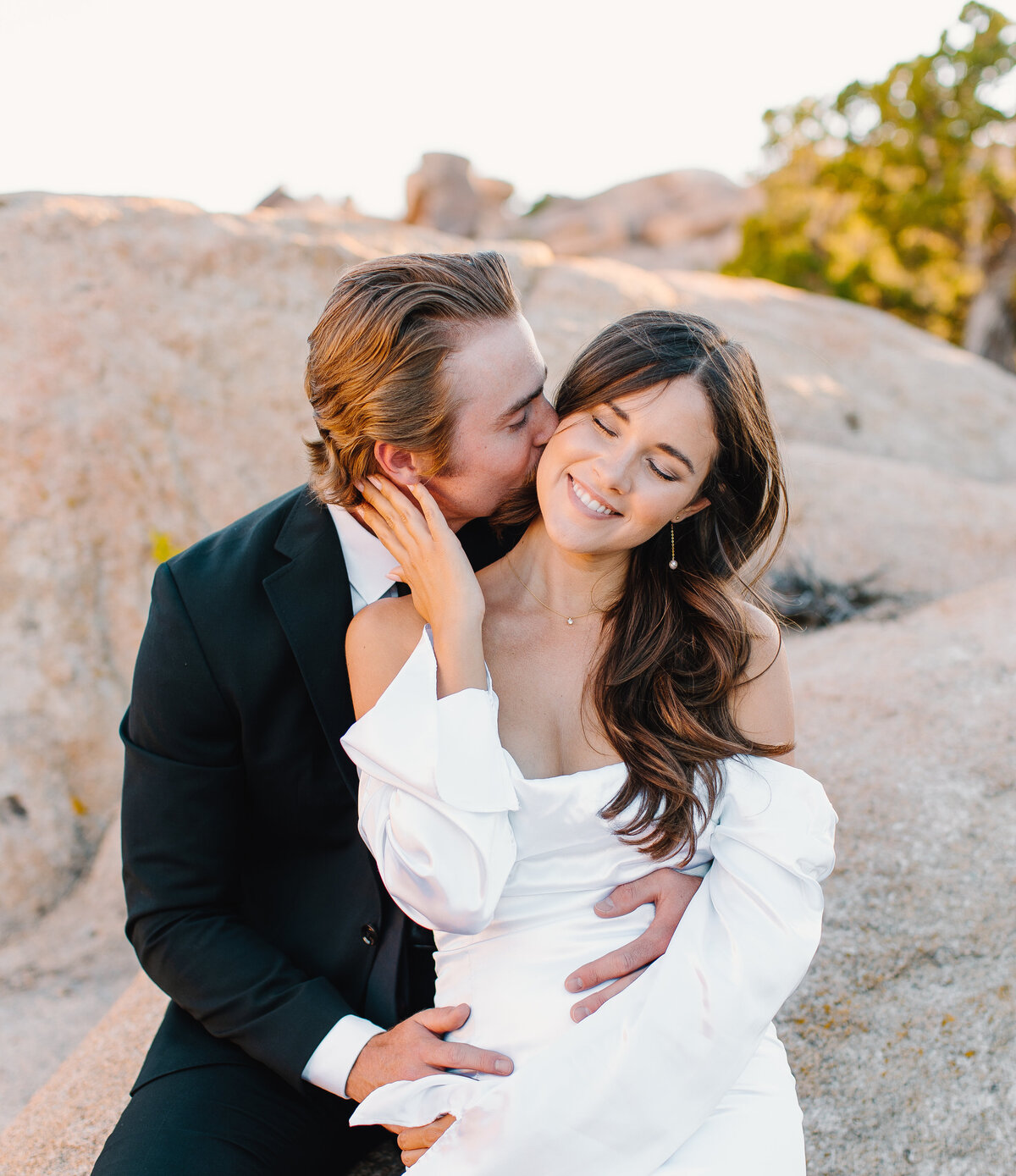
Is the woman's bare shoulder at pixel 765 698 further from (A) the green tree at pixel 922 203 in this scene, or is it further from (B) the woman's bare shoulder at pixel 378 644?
(A) the green tree at pixel 922 203

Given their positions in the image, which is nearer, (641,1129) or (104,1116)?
(641,1129)

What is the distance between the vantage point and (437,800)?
1.98m

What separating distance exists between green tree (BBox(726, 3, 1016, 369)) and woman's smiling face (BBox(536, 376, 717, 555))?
16369mm

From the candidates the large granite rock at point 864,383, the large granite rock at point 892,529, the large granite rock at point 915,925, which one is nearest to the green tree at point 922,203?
the large granite rock at point 864,383

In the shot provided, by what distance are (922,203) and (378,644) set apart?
1757 cm

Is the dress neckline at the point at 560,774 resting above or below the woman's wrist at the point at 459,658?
below

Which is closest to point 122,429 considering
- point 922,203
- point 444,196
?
point 922,203

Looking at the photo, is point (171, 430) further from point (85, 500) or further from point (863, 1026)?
point (863, 1026)

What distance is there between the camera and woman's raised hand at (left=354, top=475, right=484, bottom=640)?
2174 millimetres

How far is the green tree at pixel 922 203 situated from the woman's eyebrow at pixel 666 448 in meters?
16.4

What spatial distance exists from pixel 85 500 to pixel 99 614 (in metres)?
0.66

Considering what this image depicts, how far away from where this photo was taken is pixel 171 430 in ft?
19.5

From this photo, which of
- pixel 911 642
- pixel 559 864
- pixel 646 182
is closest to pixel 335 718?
pixel 559 864

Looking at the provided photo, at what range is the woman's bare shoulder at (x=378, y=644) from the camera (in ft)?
7.43
